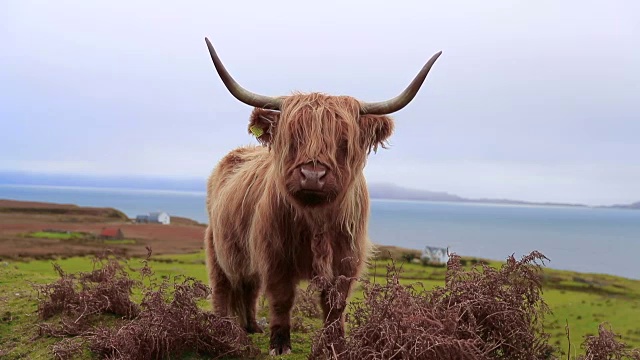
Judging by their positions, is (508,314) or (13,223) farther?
(13,223)

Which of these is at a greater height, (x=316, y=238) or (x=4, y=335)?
(x=316, y=238)

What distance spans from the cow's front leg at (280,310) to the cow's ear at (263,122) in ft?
4.26

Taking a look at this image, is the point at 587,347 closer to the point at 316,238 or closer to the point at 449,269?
the point at 449,269

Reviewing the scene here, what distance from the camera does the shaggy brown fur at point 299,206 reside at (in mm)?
3742

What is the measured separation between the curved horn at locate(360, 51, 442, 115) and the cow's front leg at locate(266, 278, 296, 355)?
5.46ft

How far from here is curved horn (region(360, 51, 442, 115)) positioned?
12.6 feet

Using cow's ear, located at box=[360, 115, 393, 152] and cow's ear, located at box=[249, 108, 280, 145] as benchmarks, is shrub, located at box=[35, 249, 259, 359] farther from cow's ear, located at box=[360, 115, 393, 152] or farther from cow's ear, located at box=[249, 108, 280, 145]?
cow's ear, located at box=[360, 115, 393, 152]

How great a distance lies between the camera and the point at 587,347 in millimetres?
3266

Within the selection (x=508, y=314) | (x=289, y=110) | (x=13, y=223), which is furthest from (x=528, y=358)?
(x=13, y=223)

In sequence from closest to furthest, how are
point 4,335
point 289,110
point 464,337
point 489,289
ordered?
point 464,337 < point 489,289 < point 289,110 < point 4,335

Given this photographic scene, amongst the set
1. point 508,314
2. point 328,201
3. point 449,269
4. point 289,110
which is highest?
point 289,110

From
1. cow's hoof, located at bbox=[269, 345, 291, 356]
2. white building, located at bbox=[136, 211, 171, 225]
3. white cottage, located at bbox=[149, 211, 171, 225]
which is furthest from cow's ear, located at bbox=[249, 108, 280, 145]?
white cottage, located at bbox=[149, 211, 171, 225]

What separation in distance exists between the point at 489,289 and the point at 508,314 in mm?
204

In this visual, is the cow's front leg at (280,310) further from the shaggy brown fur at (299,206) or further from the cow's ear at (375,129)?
the cow's ear at (375,129)
